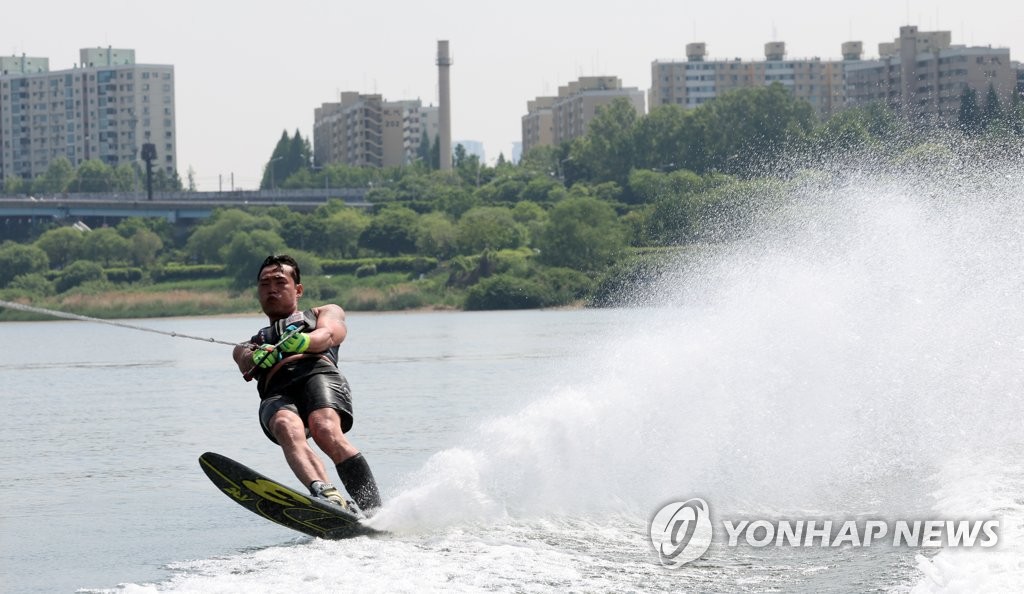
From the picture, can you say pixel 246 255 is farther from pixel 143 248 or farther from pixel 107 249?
pixel 107 249

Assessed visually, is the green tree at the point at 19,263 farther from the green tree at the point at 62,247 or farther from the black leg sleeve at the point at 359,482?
the black leg sleeve at the point at 359,482

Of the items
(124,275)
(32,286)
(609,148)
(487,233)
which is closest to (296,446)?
(487,233)

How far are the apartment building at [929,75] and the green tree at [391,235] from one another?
54953 mm

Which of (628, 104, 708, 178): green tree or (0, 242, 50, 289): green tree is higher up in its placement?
(628, 104, 708, 178): green tree

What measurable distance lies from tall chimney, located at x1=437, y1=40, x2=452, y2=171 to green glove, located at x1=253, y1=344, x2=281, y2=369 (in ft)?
520

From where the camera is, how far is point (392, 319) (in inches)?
3241

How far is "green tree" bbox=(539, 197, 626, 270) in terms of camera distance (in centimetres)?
9012

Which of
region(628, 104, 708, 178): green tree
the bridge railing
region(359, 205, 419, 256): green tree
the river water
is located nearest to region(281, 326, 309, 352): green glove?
the river water

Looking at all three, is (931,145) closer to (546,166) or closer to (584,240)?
(584,240)

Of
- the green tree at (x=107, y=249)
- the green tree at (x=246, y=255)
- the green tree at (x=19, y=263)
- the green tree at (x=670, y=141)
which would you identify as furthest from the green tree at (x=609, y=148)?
the green tree at (x=19, y=263)

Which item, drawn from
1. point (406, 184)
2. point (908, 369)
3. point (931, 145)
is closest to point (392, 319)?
point (931, 145)

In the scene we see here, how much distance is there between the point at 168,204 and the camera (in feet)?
436

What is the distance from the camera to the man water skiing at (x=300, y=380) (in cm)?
978

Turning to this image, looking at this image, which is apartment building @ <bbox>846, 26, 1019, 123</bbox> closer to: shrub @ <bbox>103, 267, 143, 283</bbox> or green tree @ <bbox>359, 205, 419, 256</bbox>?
green tree @ <bbox>359, 205, 419, 256</bbox>
